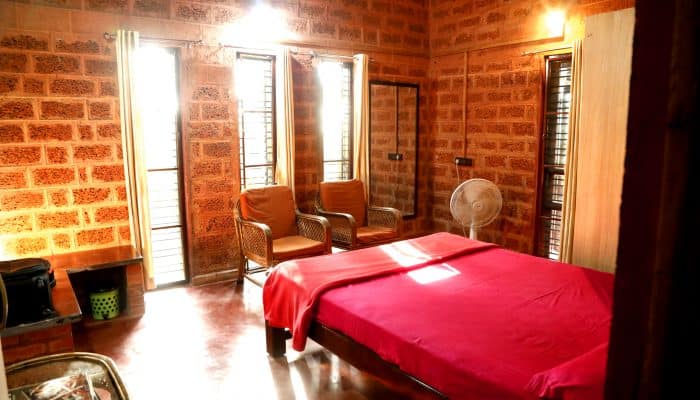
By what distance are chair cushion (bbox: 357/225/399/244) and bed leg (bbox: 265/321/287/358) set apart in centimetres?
171

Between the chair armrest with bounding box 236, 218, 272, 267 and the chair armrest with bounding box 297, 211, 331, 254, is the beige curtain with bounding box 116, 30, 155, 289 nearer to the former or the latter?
the chair armrest with bounding box 236, 218, 272, 267

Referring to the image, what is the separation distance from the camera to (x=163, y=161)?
453 centimetres

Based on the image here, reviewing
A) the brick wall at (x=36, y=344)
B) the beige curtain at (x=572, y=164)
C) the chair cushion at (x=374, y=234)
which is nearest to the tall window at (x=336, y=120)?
the chair cushion at (x=374, y=234)

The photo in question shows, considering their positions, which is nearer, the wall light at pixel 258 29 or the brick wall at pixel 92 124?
the brick wall at pixel 92 124

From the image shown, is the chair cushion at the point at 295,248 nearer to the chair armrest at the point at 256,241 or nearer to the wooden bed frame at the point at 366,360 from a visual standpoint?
the chair armrest at the point at 256,241

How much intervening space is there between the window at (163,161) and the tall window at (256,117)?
24.3 inches

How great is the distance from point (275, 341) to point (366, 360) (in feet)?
3.09

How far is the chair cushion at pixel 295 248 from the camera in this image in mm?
4172

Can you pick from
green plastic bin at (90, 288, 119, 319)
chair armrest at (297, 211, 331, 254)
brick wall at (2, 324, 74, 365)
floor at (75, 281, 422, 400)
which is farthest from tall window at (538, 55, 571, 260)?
brick wall at (2, 324, 74, 365)

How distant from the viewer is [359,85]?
212 inches

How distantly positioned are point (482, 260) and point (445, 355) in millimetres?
1441

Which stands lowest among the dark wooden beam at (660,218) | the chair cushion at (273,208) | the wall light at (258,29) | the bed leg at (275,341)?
the bed leg at (275,341)

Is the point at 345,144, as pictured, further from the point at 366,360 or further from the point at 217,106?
the point at 366,360

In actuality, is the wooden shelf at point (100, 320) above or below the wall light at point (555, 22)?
below
